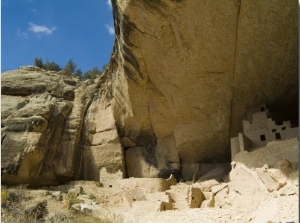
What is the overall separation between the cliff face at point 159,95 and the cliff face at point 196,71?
4 centimetres

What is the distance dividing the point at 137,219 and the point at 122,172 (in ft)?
21.2

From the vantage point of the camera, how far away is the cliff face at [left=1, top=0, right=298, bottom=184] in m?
11.7

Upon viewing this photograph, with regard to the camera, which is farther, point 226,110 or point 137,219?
point 226,110

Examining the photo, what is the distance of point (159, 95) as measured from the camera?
15492 millimetres

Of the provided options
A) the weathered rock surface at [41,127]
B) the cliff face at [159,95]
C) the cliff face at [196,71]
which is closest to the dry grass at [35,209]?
the weathered rock surface at [41,127]

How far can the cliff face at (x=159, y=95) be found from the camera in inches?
462

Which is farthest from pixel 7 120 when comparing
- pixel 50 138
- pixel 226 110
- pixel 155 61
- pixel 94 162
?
pixel 226 110

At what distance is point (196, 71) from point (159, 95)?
8.62 ft

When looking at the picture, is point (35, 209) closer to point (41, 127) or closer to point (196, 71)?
point (41, 127)

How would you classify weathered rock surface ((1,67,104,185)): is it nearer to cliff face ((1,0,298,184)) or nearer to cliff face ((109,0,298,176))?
cliff face ((1,0,298,184))

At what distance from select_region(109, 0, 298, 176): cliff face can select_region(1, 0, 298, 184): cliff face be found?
0.13 ft

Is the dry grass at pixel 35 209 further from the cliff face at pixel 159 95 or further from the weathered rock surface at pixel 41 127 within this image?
the cliff face at pixel 159 95

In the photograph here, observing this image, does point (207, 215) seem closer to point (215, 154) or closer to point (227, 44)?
point (227, 44)

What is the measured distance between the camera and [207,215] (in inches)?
373
